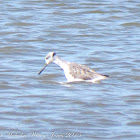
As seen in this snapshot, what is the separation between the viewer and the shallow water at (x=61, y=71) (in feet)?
27.8

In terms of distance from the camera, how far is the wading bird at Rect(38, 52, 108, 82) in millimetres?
10836

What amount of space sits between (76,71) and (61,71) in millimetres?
731

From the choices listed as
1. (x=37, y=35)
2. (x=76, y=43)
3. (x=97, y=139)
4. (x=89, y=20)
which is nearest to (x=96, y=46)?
(x=76, y=43)

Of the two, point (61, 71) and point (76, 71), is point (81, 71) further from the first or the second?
point (61, 71)

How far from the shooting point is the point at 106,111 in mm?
9102

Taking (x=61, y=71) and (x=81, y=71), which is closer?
(x=81, y=71)

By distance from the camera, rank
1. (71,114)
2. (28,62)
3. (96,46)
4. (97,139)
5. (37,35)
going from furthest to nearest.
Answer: (37,35)
(96,46)
(28,62)
(71,114)
(97,139)

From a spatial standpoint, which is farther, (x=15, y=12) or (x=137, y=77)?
(x=15, y=12)

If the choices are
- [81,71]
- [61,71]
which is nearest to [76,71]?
[81,71]

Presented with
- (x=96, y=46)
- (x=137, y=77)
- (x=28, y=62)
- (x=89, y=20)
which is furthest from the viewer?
(x=89, y=20)

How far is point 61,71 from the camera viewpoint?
11727 millimetres

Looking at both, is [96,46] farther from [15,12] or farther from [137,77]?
[15,12]

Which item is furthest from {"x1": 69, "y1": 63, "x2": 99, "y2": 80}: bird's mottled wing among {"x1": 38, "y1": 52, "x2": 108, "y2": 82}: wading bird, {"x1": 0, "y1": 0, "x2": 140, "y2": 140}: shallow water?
{"x1": 0, "y1": 0, "x2": 140, "y2": 140}: shallow water

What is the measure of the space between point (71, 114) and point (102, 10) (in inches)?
344
